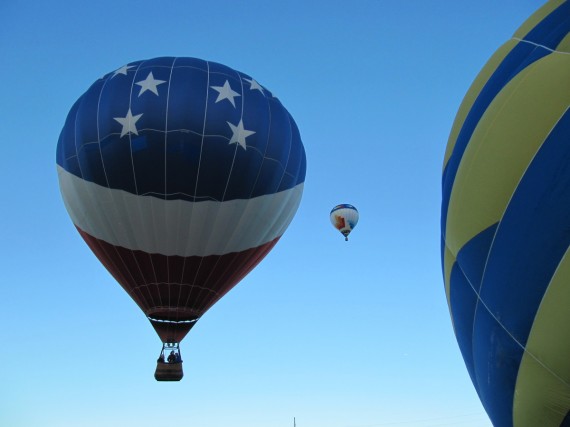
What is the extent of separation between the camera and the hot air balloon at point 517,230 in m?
3.10

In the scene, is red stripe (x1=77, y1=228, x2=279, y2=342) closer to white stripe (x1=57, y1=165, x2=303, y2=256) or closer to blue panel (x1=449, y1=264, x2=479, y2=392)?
white stripe (x1=57, y1=165, x2=303, y2=256)

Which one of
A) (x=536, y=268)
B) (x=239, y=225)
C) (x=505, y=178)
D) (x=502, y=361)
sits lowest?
(x=502, y=361)

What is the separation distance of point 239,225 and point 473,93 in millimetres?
7366

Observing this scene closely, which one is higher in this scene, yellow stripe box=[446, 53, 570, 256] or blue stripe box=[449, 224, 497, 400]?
yellow stripe box=[446, 53, 570, 256]

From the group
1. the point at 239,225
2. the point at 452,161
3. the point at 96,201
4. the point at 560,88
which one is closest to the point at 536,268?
the point at 560,88

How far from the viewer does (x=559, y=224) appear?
3047 millimetres

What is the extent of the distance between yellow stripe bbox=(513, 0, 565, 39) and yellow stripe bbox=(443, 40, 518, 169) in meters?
0.09

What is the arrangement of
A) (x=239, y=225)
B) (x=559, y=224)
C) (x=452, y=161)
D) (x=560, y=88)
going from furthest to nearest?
(x=239, y=225), (x=452, y=161), (x=560, y=88), (x=559, y=224)

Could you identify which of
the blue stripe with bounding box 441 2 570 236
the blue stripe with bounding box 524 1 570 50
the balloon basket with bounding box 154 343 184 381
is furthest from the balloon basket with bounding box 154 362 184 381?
the blue stripe with bounding box 524 1 570 50

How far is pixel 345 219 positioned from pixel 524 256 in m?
15.4

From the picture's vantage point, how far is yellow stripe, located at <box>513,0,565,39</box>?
13.5 ft

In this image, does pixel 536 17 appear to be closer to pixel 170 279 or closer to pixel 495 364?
pixel 495 364

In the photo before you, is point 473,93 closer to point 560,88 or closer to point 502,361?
point 560,88

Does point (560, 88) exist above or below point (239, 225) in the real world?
below
